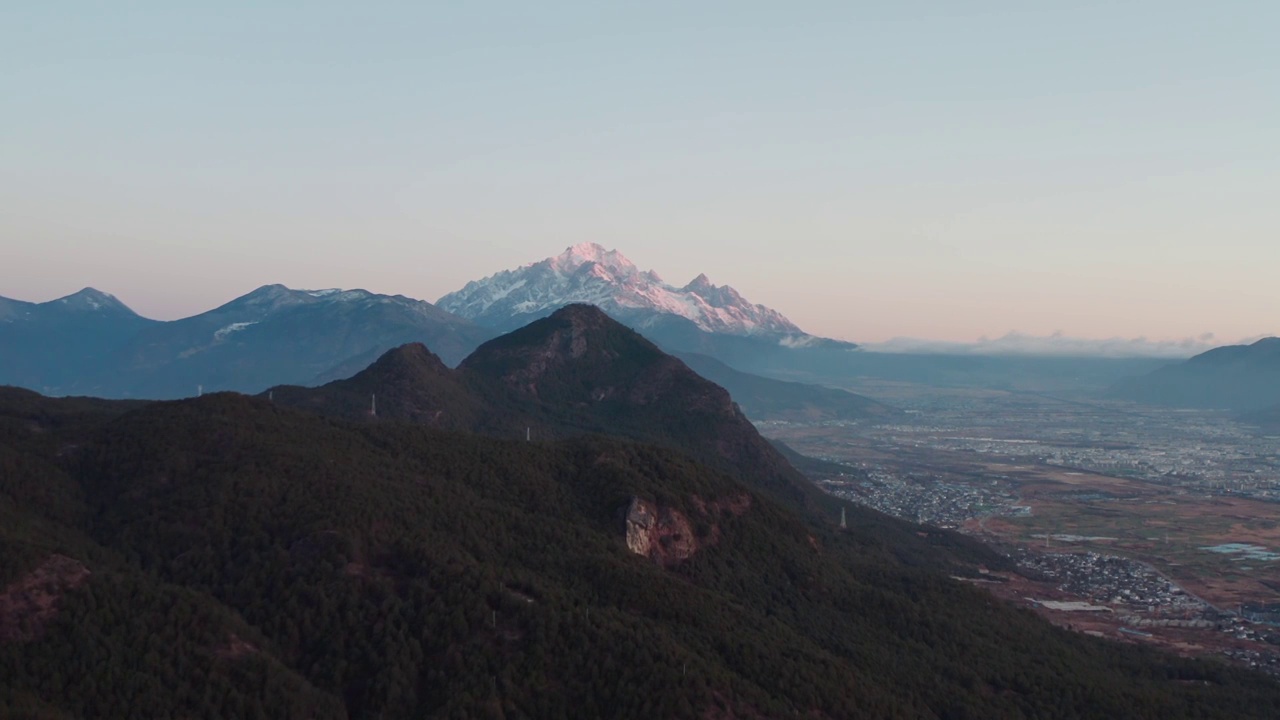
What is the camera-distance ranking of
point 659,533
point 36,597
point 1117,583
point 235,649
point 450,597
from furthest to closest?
point 1117,583 < point 659,533 < point 450,597 < point 235,649 < point 36,597

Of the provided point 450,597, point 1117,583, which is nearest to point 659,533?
point 450,597

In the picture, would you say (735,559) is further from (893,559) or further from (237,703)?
(237,703)

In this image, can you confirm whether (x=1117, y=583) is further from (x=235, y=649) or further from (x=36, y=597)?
(x=36, y=597)

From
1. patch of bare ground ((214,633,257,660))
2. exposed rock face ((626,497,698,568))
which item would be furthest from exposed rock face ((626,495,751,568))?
patch of bare ground ((214,633,257,660))

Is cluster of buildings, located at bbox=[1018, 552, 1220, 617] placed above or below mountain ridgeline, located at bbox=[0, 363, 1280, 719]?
below

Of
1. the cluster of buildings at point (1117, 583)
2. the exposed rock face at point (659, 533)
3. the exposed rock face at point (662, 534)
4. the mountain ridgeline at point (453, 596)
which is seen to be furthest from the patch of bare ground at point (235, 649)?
the cluster of buildings at point (1117, 583)

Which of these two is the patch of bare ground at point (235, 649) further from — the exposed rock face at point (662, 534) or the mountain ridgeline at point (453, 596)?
the exposed rock face at point (662, 534)

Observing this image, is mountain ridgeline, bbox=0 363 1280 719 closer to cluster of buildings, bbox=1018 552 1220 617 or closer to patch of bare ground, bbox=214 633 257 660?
patch of bare ground, bbox=214 633 257 660
